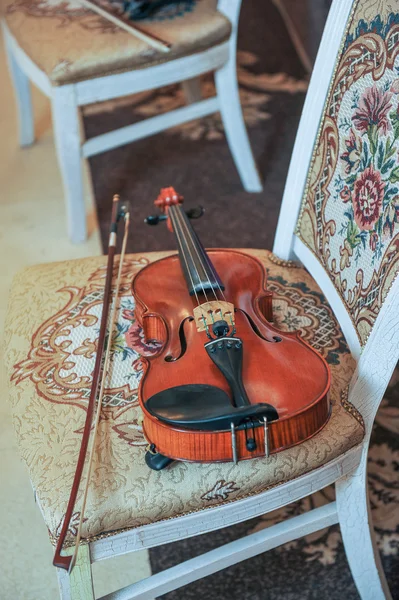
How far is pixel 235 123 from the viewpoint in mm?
1854

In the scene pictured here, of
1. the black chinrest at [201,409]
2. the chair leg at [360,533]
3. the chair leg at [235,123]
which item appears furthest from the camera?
the chair leg at [235,123]

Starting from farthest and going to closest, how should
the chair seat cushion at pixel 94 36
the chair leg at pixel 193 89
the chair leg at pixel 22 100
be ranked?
the chair leg at pixel 193 89
the chair leg at pixel 22 100
the chair seat cushion at pixel 94 36

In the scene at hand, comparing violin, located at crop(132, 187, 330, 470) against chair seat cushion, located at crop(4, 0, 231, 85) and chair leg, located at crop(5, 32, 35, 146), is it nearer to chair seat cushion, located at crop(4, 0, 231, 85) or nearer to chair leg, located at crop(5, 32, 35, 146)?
chair seat cushion, located at crop(4, 0, 231, 85)

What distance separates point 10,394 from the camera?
35.1 inches

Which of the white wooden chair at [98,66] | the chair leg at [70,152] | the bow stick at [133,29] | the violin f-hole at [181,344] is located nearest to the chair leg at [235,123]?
the white wooden chair at [98,66]

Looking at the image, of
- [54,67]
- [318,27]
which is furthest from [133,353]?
[318,27]

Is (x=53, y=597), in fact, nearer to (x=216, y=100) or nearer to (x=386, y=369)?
(x=386, y=369)

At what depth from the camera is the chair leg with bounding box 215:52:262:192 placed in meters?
1.76

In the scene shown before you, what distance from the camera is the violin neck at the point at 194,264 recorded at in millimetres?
844

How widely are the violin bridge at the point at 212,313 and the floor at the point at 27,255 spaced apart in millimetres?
546

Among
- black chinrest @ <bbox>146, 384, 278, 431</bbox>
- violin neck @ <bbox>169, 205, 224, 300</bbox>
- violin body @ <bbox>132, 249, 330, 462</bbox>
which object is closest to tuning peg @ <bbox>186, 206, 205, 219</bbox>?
violin neck @ <bbox>169, 205, 224, 300</bbox>

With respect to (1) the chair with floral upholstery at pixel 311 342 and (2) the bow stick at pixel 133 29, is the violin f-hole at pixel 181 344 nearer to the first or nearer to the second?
(1) the chair with floral upholstery at pixel 311 342

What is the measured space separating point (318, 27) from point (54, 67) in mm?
1064

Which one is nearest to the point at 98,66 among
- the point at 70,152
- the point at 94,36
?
the point at 94,36
